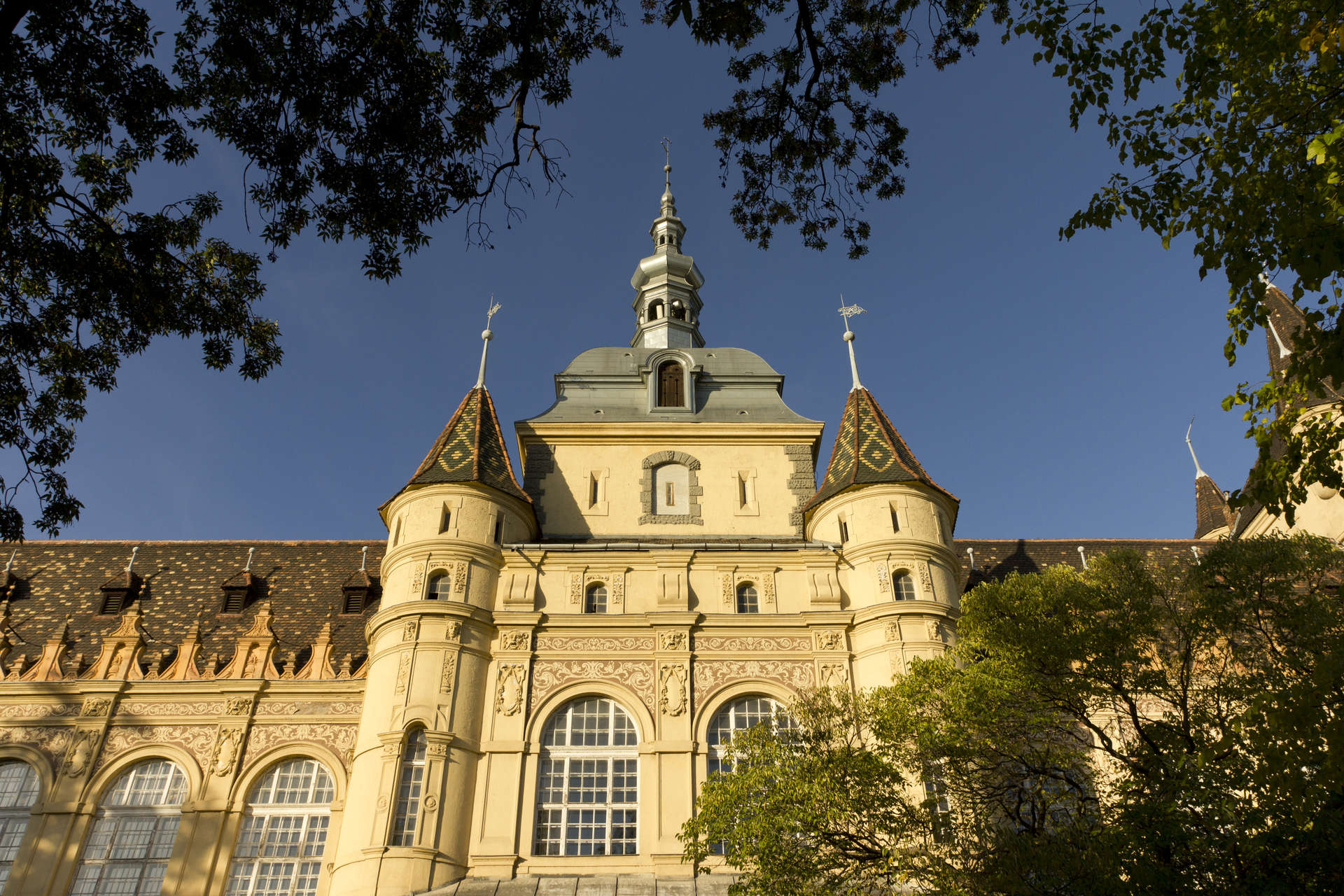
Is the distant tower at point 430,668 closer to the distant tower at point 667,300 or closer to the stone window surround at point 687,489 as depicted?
the stone window surround at point 687,489

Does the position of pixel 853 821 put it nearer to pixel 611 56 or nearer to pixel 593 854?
pixel 593 854

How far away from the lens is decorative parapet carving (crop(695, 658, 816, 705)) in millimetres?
22969

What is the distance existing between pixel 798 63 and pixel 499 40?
3.38m

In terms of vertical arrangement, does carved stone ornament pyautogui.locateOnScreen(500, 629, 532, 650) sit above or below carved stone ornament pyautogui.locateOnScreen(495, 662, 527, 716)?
above

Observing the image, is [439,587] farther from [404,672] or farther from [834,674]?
[834,674]

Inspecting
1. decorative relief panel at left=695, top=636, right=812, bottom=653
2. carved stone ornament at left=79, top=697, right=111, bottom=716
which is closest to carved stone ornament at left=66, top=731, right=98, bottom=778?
carved stone ornament at left=79, top=697, right=111, bottom=716

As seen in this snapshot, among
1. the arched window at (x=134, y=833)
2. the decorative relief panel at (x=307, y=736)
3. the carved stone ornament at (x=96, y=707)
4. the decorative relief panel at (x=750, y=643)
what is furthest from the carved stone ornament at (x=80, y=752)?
the decorative relief panel at (x=750, y=643)

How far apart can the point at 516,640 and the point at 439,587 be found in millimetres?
2398

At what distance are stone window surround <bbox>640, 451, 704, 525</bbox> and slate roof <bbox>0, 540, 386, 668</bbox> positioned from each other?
8.26 meters

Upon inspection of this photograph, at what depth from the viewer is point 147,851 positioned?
22547 millimetres

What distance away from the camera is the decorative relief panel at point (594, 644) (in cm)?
2342

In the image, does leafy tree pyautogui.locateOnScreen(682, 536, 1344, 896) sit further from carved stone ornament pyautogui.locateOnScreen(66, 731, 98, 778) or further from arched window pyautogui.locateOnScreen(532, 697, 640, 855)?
carved stone ornament pyautogui.locateOnScreen(66, 731, 98, 778)

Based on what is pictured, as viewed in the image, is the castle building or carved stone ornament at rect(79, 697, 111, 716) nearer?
the castle building

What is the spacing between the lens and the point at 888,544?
24328 millimetres
